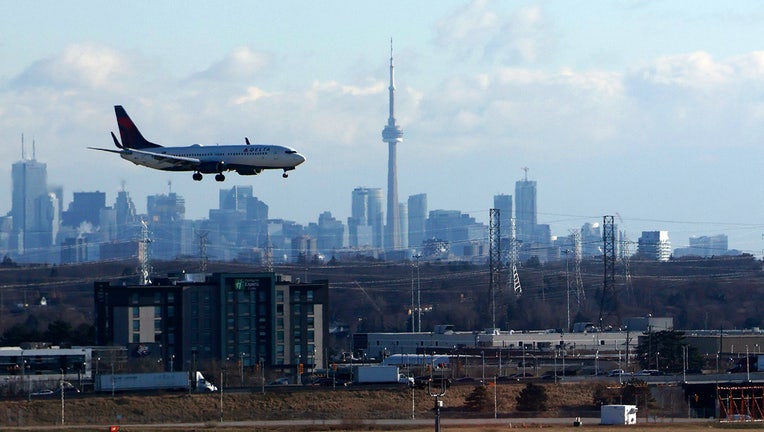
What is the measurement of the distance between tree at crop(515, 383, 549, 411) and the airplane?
80.5 ft

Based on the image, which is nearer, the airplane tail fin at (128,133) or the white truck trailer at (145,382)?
the white truck trailer at (145,382)

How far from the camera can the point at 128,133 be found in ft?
455

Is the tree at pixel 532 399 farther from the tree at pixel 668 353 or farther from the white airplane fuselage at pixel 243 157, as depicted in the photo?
the tree at pixel 668 353

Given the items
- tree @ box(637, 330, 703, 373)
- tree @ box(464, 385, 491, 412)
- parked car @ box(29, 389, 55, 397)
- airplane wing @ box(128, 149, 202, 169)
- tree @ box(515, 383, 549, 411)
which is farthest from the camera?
tree @ box(637, 330, 703, 373)

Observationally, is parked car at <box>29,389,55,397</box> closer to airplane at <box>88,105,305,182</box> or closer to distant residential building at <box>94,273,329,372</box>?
airplane at <box>88,105,305,182</box>

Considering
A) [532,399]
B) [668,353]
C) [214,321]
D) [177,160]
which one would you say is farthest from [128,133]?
[668,353]

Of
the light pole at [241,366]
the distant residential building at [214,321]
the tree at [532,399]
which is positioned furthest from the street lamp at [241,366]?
the tree at [532,399]

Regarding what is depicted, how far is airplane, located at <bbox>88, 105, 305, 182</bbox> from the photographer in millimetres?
121750

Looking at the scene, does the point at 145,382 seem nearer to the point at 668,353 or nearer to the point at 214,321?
the point at 214,321

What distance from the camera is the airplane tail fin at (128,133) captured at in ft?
449

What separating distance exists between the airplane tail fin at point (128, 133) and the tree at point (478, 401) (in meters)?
39.2

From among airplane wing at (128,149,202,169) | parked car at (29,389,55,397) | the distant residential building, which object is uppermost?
airplane wing at (128,149,202,169)

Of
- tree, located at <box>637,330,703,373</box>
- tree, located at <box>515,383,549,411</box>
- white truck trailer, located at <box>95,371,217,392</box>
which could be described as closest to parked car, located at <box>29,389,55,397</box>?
white truck trailer, located at <box>95,371,217,392</box>

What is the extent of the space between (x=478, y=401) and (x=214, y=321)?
6178 cm
